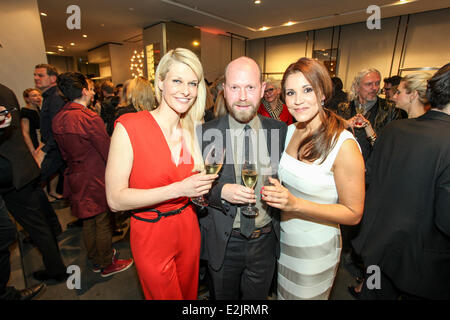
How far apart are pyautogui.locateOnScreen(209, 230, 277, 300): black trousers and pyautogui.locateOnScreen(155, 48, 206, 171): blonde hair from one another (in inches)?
25.0

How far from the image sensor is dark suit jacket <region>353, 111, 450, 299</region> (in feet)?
4.64

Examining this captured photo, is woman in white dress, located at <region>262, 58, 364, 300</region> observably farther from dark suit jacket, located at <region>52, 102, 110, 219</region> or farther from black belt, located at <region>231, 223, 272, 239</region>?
dark suit jacket, located at <region>52, 102, 110, 219</region>

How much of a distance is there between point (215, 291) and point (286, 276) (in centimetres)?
50

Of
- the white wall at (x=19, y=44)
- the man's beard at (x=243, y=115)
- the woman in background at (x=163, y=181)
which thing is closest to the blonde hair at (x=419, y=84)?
the man's beard at (x=243, y=115)

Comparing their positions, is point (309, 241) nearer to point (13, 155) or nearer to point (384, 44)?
point (13, 155)

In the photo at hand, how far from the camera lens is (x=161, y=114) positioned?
1.42 meters

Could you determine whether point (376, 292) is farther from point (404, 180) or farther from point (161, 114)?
point (161, 114)

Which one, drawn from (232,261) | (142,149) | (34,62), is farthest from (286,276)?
(34,62)

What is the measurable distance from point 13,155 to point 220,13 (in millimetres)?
7424

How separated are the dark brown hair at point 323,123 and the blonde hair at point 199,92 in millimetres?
590

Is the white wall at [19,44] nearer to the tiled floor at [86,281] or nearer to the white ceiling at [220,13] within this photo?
the white ceiling at [220,13]

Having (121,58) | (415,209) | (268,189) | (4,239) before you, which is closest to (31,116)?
(4,239)

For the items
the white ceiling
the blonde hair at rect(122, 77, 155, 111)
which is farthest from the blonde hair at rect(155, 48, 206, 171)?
the white ceiling

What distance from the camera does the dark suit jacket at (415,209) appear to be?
141cm
